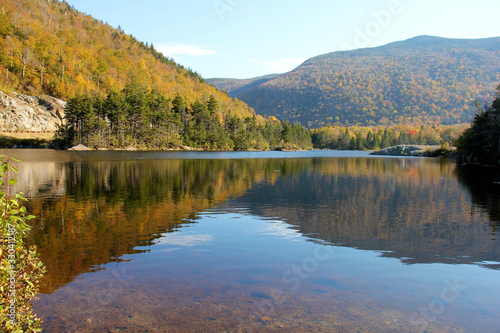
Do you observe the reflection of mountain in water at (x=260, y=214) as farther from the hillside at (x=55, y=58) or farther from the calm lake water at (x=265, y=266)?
the hillside at (x=55, y=58)

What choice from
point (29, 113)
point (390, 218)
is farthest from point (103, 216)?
point (29, 113)

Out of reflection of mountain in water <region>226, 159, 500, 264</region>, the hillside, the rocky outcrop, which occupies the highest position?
the hillside

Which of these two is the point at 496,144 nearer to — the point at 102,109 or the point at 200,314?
the point at 200,314

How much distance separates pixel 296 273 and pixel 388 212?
402 inches

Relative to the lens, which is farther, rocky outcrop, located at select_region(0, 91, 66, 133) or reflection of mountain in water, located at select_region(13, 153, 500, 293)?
rocky outcrop, located at select_region(0, 91, 66, 133)

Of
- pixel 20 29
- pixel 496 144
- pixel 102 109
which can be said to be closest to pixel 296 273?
pixel 496 144

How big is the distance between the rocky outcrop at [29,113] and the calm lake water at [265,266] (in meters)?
109

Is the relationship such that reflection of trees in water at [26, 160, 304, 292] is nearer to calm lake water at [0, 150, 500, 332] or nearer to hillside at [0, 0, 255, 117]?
calm lake water at [0, 150, 500, 332]

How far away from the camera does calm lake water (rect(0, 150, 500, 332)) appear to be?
623 cm

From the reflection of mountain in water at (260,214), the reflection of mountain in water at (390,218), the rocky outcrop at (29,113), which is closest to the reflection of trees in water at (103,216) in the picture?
the reflection of mountain in water at (260,214)

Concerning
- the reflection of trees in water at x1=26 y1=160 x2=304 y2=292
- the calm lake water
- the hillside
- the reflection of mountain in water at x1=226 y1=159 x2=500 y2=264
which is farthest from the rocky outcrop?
the reflection of mountain in water at x1=226 y1=159 x2=500 y2=264

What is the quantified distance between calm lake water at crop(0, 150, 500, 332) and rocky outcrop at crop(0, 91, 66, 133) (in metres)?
109

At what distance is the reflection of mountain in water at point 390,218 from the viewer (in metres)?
10.9

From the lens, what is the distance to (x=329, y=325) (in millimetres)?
6012
